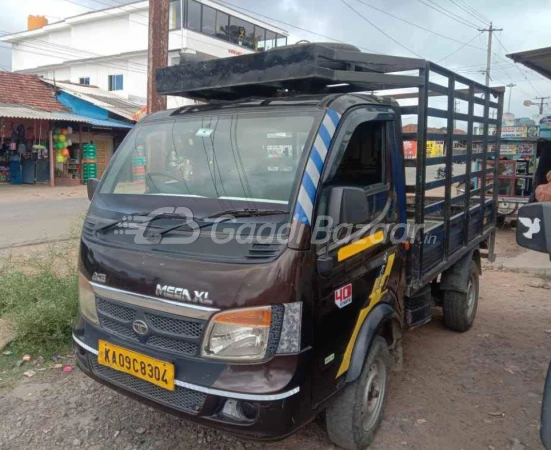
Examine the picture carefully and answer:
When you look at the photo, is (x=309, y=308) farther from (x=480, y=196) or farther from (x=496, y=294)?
(x=496, y=294)

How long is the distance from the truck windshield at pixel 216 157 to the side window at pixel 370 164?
0.36m

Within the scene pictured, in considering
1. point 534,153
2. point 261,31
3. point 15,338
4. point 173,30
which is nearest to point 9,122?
point 173,30

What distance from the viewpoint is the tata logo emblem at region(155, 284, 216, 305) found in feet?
7.39

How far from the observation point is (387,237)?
3117mm

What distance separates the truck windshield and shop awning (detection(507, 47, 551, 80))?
4309mm

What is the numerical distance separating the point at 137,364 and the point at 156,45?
4581 millimetres

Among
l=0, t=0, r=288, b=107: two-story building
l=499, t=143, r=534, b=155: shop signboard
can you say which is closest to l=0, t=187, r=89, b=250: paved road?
l=499, t=143, r=534, b=155: shop signboard

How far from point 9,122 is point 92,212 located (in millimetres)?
18052

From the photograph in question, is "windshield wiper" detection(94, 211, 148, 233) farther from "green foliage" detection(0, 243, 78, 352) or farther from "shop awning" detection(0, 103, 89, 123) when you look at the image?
"shop awning" detection(0, 103, 89, 123)

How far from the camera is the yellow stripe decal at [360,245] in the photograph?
2.57 meters

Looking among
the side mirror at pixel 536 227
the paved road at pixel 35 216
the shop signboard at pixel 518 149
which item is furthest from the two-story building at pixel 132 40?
the side mirror at pixel 536 227

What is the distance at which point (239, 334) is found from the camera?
87.8 inches

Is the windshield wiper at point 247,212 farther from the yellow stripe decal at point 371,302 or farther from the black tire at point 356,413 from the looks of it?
the black tire at point 356,413

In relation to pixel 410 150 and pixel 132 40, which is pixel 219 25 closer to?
pixel 132 40
